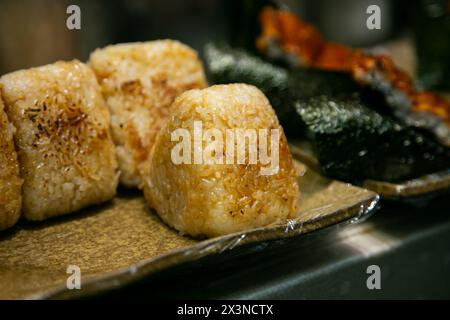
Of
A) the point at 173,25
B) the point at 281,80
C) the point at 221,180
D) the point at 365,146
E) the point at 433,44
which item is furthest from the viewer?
the point at 433,44

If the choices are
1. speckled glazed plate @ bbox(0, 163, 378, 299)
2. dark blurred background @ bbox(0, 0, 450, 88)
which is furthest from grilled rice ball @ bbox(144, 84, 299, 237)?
dark blurred background @ bbox(0, 0, 450, 88)

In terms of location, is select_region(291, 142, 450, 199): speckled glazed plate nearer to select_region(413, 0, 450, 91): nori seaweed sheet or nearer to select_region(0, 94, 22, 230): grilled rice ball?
select_region(0, 94, 22, 230): grilled rice ball

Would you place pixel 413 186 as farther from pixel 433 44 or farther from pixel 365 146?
pixel 433 44

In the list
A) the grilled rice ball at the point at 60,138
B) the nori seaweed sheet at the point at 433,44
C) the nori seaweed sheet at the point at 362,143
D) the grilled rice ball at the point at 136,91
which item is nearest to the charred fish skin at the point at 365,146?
the nori seaweed sheet at the point at 362,143

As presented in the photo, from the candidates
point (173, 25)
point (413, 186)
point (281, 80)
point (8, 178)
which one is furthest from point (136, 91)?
point (173, 25)

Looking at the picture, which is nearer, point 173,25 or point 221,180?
point 221,180
